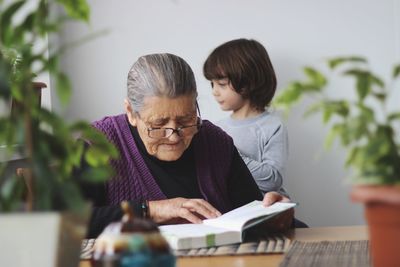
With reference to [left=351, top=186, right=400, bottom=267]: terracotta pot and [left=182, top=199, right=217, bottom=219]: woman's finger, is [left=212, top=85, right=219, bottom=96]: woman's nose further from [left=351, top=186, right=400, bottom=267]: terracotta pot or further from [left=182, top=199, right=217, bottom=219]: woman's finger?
[left=351, top=186, right=400, bottom=267]: terracotta pot

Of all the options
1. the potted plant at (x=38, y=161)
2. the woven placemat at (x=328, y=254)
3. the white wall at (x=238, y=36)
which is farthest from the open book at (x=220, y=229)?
the white wall at (x=238, y=36)

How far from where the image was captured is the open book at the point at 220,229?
5.46 feet

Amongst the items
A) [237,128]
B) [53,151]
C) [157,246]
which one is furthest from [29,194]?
[237,128]

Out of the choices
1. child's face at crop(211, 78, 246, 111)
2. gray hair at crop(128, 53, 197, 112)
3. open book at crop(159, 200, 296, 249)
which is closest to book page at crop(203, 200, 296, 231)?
open book at crop(159, 200, 296, 249)

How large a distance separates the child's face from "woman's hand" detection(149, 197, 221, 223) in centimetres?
152

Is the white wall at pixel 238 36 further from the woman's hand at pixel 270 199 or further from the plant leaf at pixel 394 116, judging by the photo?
the plant leaf at pixel 394 116

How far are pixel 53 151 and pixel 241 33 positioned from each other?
108 inches

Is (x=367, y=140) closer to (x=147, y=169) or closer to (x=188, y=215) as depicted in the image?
(x=188, y=215)

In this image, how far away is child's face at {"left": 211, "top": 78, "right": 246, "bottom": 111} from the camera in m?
3.54

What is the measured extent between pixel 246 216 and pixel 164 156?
1.81 feet

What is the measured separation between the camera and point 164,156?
2311 millimetres

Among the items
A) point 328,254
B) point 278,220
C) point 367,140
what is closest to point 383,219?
point 367,140

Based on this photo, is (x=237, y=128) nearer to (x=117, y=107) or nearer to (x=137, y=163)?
(x=117, y=107)

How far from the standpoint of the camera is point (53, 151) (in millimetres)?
1039
